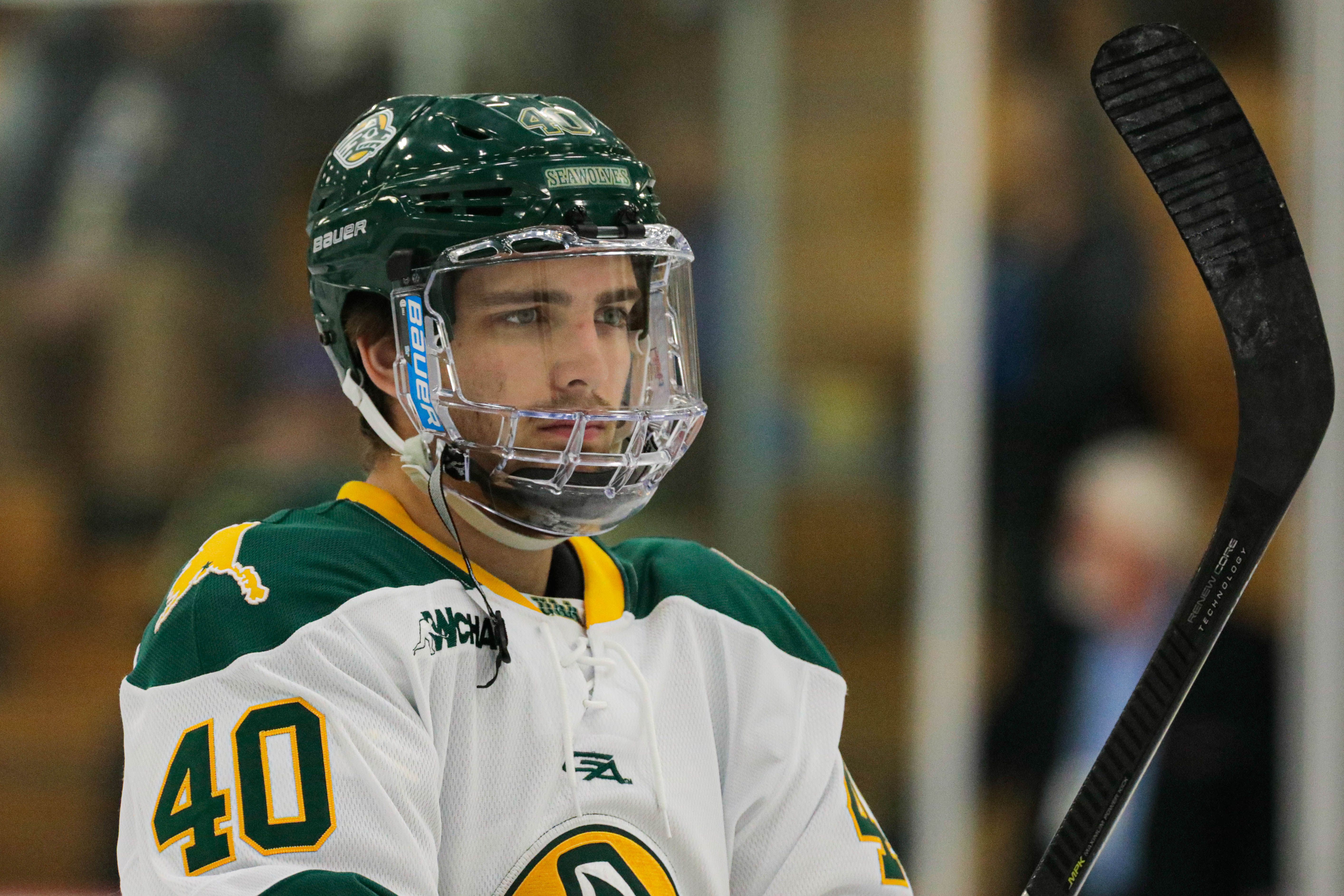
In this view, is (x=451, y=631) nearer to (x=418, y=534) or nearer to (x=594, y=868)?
(x=418, y=534)

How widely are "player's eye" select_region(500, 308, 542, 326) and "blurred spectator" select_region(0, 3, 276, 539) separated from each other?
2.89m

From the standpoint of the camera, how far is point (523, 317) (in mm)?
1661

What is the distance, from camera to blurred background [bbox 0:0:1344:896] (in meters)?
4.26

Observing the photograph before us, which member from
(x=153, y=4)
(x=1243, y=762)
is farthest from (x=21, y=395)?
(x=1243, y=762)

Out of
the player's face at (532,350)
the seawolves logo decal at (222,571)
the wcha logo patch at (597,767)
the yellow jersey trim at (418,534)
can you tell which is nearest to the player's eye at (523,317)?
the player's face at (532,350)

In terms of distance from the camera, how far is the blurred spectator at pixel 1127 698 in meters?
3.87

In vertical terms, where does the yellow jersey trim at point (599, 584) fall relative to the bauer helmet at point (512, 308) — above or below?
below

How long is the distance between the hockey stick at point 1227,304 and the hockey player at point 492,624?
1.32 ft

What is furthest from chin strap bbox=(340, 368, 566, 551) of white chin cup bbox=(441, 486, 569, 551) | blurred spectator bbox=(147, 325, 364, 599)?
blurred spectator bbox=(147, 325, 364, 599)

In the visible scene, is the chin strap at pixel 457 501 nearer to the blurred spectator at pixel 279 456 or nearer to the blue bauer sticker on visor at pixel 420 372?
the blue bauer sticker on visor at pixel 420 372

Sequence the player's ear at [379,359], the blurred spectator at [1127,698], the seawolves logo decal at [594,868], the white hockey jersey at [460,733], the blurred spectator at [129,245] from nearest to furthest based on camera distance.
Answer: the white hockey jersey at [460,733] → the seawolves logo decal at [594,868] → the player's ear at [379,359] → the blurred spectator at [1127,698] → the blurred spectator at [129,245]

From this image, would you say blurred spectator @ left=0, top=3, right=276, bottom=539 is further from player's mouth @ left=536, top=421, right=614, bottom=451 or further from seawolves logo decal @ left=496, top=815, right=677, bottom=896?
seawolves logo decal @ left=496, top=815, right=677, bottom=896

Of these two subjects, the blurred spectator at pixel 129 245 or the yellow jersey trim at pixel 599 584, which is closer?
the yellow jersey trim at pixel 599 584

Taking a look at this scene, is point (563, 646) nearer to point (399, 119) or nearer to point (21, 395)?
point (399, 119)
